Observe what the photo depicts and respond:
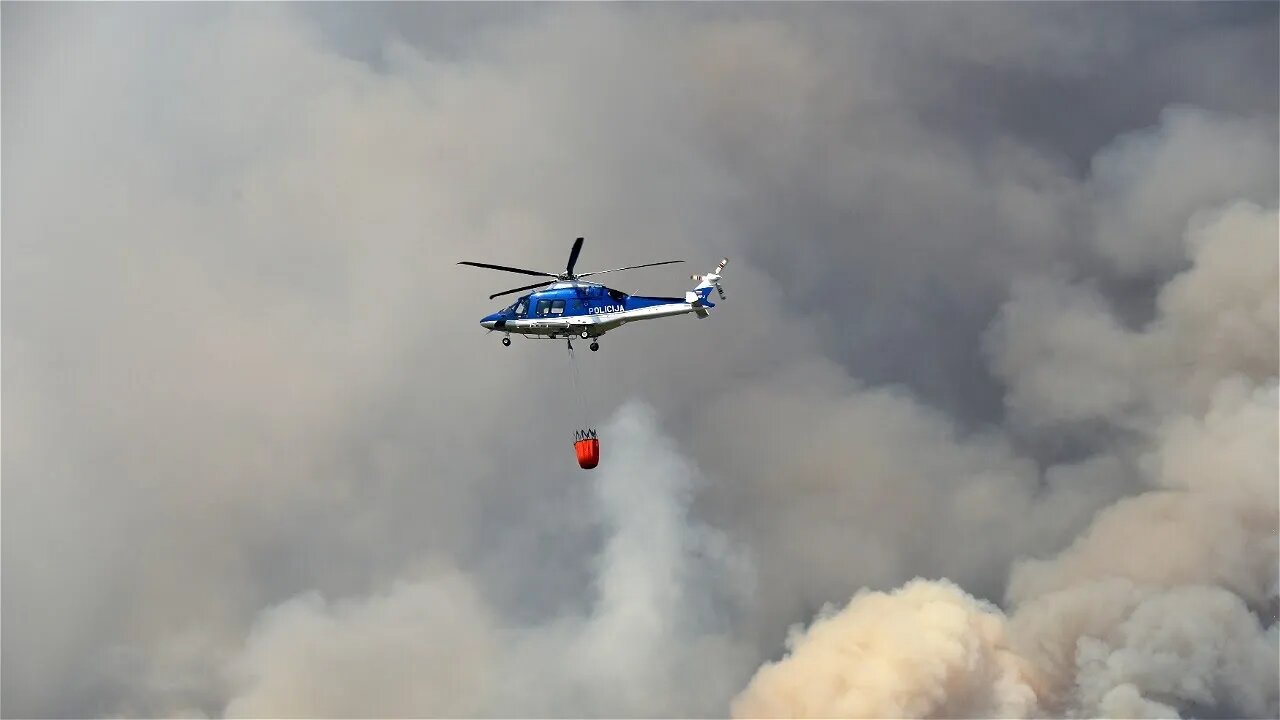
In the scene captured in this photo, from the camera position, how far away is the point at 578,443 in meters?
84.4

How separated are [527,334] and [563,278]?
175 inches

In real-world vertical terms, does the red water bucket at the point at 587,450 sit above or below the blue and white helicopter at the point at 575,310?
below

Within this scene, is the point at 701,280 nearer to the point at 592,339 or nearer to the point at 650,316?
the point at 650,316

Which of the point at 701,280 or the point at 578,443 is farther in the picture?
the point at 578,443

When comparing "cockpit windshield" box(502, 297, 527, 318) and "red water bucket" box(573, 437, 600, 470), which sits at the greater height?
"cockpit windshield" box(502, 297, 527, 318)

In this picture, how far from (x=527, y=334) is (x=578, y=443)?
25.3 feet

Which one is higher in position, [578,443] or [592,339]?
[592,339]

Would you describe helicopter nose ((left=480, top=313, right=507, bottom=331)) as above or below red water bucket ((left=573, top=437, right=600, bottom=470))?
above

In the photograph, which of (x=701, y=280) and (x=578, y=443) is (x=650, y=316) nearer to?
(x=701, y=280)

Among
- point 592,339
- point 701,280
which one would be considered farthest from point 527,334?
point 701,280

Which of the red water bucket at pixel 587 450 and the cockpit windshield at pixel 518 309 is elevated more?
the cockpit windshield at pixel 518 309

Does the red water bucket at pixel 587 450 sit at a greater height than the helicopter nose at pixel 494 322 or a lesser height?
lesser

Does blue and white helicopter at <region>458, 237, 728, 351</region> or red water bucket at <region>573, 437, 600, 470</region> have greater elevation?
blue and white helicopter at <region>458, 237, 728, 351</region>

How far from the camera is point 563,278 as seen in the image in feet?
272
